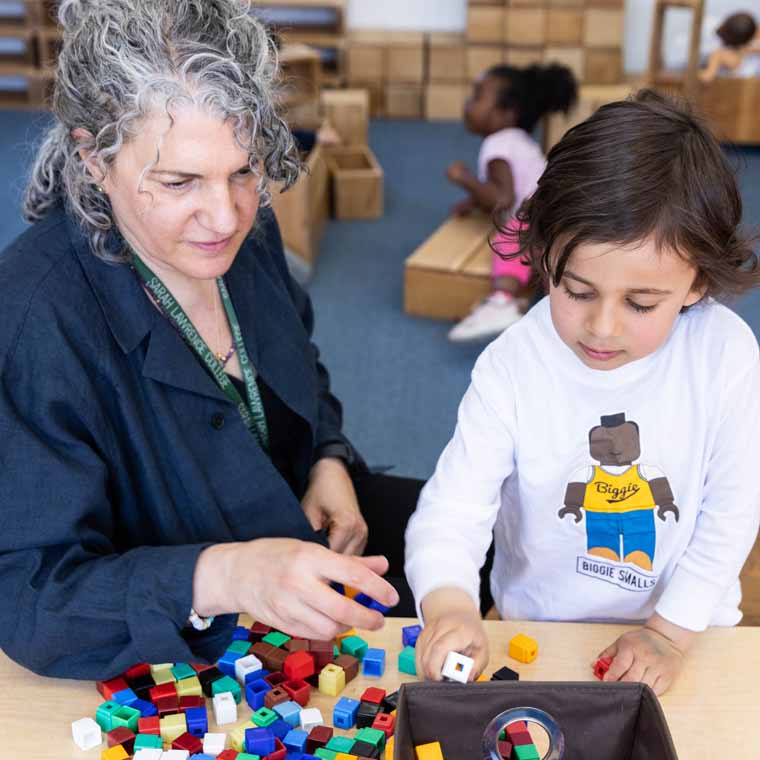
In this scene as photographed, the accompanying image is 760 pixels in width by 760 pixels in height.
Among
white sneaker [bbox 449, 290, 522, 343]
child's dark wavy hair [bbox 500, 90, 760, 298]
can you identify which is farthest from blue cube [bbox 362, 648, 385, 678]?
white sneaker [bbox 449, 290, 522, 343]

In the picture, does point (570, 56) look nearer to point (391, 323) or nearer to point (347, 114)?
point (347, 114)

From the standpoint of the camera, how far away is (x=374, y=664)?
3.41 ft

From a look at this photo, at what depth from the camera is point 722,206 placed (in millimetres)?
1070

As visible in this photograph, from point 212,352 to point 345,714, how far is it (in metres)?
0.54

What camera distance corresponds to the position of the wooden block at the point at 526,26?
5.42 metres

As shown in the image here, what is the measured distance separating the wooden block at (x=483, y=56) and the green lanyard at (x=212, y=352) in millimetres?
4502

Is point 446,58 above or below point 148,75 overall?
below

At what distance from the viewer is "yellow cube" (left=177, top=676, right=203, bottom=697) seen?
1.01 meters

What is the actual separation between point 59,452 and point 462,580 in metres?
0.45

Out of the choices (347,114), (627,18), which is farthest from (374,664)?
(627,18)

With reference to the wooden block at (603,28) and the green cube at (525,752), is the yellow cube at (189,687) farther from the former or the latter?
the wooden block at (603,28)

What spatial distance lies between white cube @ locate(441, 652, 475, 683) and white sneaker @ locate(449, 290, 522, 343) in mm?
2208

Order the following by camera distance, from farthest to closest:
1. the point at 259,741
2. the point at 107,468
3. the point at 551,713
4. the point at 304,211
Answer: the point at 304,211
the point at 107,468
the point at 259,741
the point at 551,713

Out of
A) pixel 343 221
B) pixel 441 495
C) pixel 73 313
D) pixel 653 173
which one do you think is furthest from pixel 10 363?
pixel 343 221
